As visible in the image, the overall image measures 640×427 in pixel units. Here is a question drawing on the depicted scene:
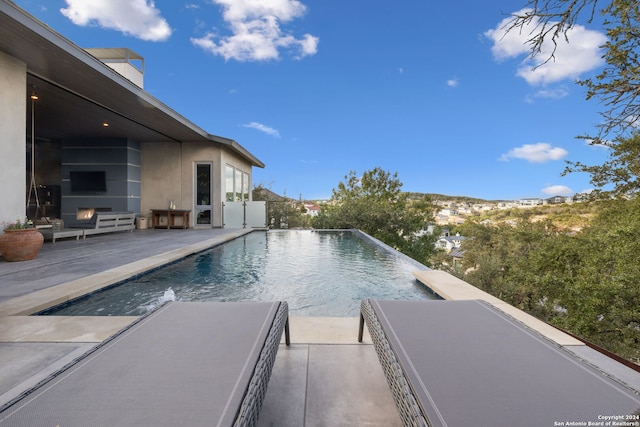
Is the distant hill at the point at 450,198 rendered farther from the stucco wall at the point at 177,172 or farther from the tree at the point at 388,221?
the stucco wall at the point at 177,172

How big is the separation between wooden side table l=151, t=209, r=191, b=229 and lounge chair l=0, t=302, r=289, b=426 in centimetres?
1001

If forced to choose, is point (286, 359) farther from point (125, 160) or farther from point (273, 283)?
point (125, 160)

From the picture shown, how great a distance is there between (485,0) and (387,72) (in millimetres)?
9377

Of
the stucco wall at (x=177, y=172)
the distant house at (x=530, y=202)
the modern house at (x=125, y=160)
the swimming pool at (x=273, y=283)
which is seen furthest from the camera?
the distant house at (x=530, y=202)

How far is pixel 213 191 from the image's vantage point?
11.3 m

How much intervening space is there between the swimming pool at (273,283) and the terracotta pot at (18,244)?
2.14 meters

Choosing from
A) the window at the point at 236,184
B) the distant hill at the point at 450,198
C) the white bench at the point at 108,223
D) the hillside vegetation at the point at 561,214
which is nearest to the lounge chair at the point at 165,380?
the white bench at the point at 108,223

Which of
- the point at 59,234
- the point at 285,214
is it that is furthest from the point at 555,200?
the point at 59,234

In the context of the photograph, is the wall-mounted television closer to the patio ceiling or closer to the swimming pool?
the patio ceiling

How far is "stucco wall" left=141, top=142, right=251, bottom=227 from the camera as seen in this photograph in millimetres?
11188

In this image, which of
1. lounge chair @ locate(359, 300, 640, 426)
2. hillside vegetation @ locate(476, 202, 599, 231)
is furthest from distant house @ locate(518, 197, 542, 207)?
lounge chair @ locate(359, 300, 640, 426)

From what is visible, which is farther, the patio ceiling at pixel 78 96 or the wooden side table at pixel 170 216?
the wooden side table at pixel 170 216

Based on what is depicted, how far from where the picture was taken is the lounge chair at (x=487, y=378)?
1.01m

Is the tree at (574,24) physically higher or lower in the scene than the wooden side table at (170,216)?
higher
